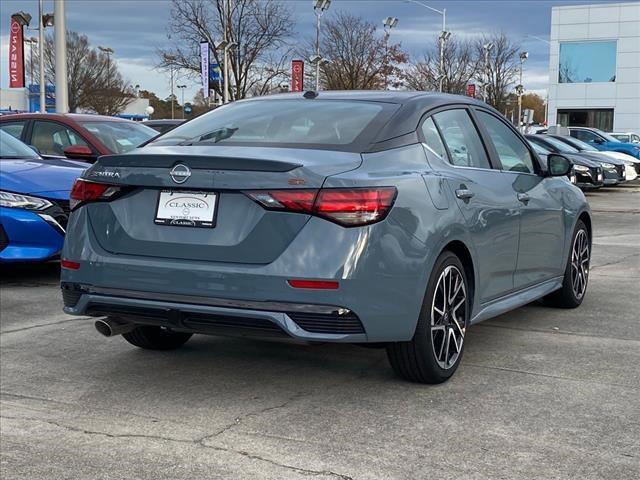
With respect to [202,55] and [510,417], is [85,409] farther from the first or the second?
[202,55]

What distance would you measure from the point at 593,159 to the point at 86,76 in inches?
2022

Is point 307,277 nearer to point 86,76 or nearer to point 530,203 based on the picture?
point 530,203

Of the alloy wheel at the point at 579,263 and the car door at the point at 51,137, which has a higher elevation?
the car door at the point at 51,137

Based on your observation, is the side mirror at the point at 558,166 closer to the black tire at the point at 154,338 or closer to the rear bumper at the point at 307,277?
the rear bumper at the point at 307,277

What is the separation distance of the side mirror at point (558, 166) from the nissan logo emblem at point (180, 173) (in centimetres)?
303

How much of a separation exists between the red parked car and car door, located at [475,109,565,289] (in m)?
5.14

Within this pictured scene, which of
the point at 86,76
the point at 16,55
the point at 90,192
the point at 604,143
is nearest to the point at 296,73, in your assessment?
the point at 16,55

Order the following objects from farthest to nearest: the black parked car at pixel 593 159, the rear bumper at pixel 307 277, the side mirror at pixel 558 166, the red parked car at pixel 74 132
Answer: the black parked car at pixel 593 159, the red parked car at pixel 74 132, the side mirror at pixel 558 166, the rear bumper at pixel 307 277

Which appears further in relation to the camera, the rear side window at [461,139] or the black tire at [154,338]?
the black tire at [154,338]

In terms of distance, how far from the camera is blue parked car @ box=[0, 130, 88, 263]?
7484 mm

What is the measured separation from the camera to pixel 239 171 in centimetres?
404

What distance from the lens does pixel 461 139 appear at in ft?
17.0

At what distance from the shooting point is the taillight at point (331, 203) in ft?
12.9

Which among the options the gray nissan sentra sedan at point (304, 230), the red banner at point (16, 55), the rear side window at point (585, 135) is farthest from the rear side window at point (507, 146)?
the red banner at point (16, 55)
